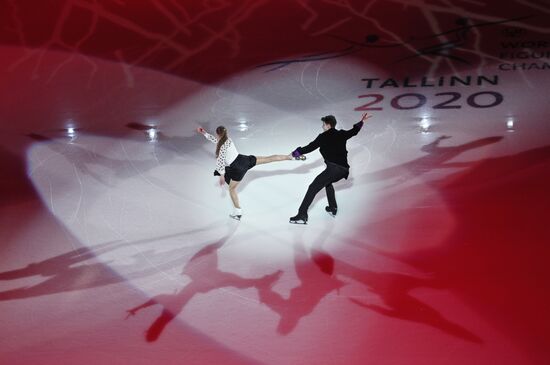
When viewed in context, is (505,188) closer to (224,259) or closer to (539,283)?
(539,283)

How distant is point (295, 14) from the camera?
1019cm

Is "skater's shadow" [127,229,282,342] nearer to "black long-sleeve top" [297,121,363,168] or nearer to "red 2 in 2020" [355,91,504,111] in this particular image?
"black long-sleeve top" [297,121,363,168]

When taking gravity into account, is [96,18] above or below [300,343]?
above

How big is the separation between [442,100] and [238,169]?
3079mm

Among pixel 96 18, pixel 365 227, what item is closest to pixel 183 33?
pixel 96 18

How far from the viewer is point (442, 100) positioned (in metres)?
7.65

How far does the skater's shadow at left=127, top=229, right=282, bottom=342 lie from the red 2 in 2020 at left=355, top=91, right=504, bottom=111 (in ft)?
10.6

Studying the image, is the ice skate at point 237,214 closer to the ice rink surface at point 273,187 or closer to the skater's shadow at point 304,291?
the ice rink surface at point 273,187

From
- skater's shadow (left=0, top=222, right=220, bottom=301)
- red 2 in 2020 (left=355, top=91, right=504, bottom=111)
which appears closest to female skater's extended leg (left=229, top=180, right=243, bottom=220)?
skater's shadow (left=0, top=222, right=220, bottom=301)

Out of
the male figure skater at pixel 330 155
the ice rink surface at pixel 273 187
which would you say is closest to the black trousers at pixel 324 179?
the male figure skater at pixel 330 155

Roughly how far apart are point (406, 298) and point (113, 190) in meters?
3.16

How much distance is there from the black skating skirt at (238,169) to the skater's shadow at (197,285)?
0.71 meters

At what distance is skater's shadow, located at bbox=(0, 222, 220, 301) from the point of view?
16.6 ft

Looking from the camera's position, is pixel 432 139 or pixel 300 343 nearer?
pixel 300 343
